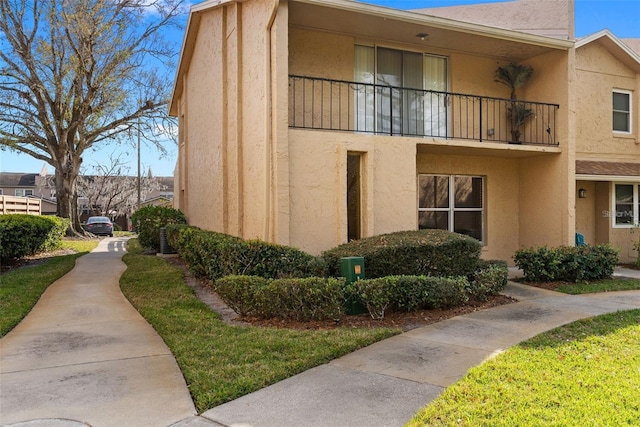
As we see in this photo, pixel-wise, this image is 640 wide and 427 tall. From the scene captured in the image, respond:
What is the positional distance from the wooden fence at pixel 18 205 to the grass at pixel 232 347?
57.1 ft

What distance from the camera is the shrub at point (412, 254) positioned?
784 centimetres

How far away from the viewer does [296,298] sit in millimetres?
6551

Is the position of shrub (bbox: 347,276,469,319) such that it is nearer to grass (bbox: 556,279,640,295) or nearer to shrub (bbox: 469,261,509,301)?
shrub (bbox: 469,261,509,301)

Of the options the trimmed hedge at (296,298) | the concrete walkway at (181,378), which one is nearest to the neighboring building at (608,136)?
the concrete walkway at (181,378)

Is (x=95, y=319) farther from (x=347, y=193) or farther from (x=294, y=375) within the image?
(x=347, y=193)

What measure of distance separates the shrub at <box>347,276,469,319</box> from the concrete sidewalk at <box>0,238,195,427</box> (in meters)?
2.82

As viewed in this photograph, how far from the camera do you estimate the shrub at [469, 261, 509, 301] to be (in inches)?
316

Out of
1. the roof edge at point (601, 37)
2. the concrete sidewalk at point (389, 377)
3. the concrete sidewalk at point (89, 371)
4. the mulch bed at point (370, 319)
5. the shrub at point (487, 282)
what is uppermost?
the roof edge at point (601, 37)

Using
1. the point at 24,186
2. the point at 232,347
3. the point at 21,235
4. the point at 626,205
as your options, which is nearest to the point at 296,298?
the point at 232,347

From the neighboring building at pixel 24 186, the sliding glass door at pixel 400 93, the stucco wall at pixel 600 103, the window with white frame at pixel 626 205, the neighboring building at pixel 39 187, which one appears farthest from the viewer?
the neighboring building at pixel 24 186

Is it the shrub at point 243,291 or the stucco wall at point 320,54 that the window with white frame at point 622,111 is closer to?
the stucco wall at point 320,54

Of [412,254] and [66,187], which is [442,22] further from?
[66,187]

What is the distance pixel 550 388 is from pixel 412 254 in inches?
151

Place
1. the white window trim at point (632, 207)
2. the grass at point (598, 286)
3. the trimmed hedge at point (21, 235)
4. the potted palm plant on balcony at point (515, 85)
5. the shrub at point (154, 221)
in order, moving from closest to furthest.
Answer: the grass at point (598, 286), the potted palm plant on balcony at point (515, 85), the trimmed hedge at point (21, 235), the white window trim at point (632, 207), the shrub at point (154, 221)
